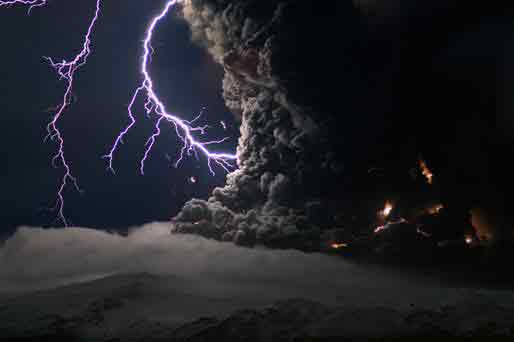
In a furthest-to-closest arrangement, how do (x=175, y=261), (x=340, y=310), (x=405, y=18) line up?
(x=405, y=18)
(x=175, y=261)
(x=340, y=310)

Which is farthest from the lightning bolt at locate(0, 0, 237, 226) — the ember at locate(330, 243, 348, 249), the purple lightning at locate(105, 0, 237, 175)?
the ember at locate(330, 243, 348, 249)

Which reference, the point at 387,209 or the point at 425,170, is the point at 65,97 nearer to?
the point at 387,209

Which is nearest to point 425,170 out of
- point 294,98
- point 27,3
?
point 294,98

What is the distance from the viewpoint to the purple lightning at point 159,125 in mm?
7520

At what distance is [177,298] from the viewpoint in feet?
12.2

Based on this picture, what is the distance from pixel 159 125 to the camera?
8227 millimetres

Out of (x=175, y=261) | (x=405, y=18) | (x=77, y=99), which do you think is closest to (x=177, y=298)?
(x=175, y=261)

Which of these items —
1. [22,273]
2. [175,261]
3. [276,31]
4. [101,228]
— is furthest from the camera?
[101,228]

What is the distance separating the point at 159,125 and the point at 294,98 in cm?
322

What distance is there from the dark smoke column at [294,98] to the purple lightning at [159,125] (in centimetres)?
120

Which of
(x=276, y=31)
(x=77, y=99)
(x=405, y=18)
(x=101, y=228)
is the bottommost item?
(x=101, y=228)

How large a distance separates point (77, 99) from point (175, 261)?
161 inches

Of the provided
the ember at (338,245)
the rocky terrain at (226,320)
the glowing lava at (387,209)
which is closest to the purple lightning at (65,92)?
the rocky terrain at (226,320)

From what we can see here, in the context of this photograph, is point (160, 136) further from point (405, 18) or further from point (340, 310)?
point (340, 310)
